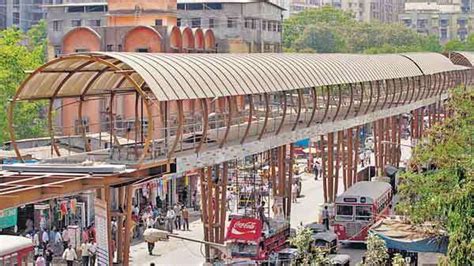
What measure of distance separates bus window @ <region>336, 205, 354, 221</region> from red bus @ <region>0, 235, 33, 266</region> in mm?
14642

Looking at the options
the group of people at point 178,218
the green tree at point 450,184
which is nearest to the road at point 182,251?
the group of people at point 178,218

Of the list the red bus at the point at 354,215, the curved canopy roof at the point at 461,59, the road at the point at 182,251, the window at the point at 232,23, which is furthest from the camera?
the curved canopy roof at the point at 461,59

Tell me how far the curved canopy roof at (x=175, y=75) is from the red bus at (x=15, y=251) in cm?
310

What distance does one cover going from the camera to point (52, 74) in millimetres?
24109

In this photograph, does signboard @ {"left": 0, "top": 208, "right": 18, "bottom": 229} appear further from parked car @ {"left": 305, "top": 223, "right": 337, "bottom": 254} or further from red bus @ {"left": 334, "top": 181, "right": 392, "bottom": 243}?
red bus @ {"left": 334, "top": 181, "right": 392, "bottom": 243}

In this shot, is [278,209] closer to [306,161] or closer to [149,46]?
[149,46]

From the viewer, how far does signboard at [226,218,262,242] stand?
31.3 metres

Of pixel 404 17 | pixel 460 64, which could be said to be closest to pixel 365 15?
pixel 404 17

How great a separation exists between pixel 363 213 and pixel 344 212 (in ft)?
2.04

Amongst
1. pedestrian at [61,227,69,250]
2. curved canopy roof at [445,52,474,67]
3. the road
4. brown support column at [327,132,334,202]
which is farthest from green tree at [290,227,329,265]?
curved canopy roof at [445,52,474,67]

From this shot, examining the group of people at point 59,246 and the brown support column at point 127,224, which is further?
the group of people at point 59,246

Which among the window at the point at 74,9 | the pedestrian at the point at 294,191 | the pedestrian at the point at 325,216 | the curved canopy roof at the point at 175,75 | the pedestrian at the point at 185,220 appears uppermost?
the window at the point at 74,9

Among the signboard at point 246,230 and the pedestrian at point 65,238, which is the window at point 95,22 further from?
the signboard at point 246,230

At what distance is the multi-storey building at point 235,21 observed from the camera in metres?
63.1
